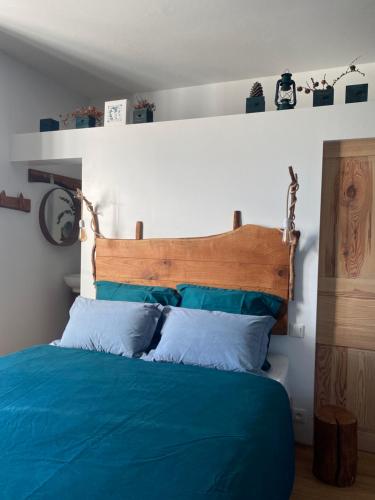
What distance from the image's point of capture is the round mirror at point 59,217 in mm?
3656

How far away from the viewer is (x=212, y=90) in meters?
3.51

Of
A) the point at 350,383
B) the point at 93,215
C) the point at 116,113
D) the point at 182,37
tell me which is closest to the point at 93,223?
the point at 93,215

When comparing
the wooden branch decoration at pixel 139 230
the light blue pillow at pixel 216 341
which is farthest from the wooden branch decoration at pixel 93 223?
the light blue pillow at pixel 216 341

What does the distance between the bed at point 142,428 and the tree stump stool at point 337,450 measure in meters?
0.40

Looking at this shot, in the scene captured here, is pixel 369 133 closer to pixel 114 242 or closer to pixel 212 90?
pixel 212 90

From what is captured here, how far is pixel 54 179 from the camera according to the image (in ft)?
12.2

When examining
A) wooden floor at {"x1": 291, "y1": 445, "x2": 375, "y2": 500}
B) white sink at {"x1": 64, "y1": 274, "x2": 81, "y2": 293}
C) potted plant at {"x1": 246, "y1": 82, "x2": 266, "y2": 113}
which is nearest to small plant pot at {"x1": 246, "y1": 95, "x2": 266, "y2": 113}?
potted plant at {"x1": 246, "y1": 82, "x2": 266, "y2": 113}

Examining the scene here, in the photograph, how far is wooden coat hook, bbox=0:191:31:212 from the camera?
3216 millimetres

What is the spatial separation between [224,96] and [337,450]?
2725mm

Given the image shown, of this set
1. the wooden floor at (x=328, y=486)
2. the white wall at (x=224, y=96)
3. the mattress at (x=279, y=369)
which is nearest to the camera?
the wooden floor at (x=328, y=486)

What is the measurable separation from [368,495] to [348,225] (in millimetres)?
1487

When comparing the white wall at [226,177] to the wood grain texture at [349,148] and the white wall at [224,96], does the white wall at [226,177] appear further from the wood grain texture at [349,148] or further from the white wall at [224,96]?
the white wall at [224,96]

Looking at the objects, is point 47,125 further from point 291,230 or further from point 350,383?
point 350,383

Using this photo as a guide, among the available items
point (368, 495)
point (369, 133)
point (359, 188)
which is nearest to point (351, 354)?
point (368, 495)
